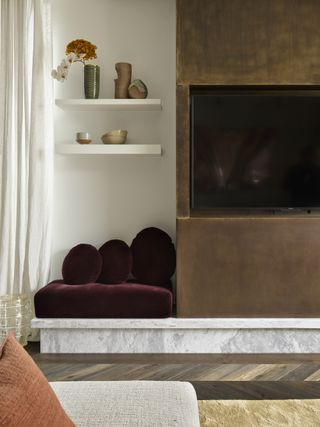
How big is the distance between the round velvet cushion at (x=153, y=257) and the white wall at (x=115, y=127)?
0.16 metres

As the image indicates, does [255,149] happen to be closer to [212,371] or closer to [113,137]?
[113,137]

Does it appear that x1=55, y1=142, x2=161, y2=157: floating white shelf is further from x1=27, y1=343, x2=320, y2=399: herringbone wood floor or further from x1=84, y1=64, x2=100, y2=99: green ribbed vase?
x1=27, y1=343, x2=320, y2=399: herringbone wood floor

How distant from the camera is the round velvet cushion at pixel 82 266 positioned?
3.02 metres

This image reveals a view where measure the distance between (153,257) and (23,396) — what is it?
2.32 meters

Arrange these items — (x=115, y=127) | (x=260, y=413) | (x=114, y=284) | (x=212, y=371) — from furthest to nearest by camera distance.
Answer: (x=115, y=127)
(x=114, y=284)
(x=212, y=371)
(x=260, y=413)

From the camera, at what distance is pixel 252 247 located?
2.87m

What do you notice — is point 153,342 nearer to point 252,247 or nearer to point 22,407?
point 252,247

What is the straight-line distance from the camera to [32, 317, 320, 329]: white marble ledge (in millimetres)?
2803

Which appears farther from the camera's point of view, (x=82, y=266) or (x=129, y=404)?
(x=82, y=266)

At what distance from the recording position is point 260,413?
75.3 inches

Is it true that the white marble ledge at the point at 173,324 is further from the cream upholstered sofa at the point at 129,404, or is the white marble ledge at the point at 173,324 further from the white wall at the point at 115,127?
the cream upholstered sofa at the point at 129,404

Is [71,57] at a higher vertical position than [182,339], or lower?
higher

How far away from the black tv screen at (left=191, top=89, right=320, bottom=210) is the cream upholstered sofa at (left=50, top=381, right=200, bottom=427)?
1.72 meters

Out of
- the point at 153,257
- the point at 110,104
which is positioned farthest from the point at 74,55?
the point at 153,257
